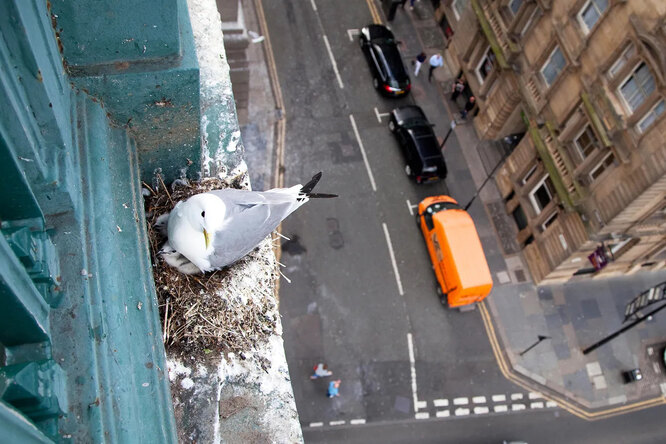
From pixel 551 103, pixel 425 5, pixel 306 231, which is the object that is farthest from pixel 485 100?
pixel 306 231

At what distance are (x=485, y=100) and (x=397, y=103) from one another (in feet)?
13.6

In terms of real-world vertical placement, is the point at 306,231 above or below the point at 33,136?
above

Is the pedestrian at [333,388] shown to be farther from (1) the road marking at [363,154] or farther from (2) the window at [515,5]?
(2) the window at [515,5]

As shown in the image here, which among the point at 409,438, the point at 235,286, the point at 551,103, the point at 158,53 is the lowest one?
the point at 409,438

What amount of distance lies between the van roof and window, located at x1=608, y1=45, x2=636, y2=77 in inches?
290

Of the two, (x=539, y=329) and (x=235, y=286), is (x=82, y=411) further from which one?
(x=539, y=329)

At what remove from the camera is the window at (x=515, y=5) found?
20.4 metres

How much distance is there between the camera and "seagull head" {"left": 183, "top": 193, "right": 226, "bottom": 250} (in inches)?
260

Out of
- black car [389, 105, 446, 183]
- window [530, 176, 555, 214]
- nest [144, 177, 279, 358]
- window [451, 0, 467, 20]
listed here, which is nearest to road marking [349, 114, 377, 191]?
black car [389, 105, 446, 183]

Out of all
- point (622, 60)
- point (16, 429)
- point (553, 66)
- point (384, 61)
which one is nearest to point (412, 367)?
point (553, 66)

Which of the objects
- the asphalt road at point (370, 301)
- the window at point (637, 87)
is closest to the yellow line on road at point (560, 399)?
the asphalt road at point (370, 301)

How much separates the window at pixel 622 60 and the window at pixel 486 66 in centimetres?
691

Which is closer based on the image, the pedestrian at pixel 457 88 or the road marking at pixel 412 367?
the road marking at pixel 412 367

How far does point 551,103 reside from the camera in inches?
758
